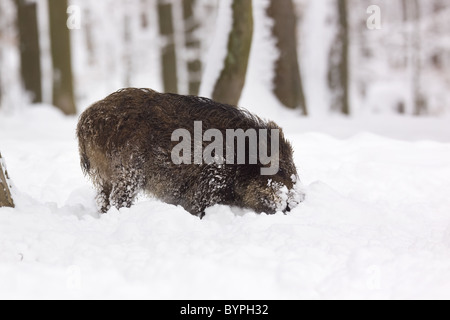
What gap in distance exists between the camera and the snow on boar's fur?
502cm

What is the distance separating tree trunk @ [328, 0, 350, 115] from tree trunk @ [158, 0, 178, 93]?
180 inches

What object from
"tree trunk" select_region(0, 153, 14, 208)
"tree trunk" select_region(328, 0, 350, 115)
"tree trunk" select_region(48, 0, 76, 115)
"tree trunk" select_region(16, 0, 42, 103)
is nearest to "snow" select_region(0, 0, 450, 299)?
"tree trunk" select_region(0, 153, 14, 208)

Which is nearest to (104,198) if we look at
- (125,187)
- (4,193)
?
(125,187)

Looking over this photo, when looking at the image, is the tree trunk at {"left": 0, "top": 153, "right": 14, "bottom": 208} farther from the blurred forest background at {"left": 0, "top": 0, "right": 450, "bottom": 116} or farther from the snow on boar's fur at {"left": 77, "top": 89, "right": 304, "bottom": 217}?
the blurred forest background at {"left": 0, "top": 0, "right": 450, "bottom": 116}

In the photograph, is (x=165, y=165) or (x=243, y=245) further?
(x=165, y=165)

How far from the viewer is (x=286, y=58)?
11.4m

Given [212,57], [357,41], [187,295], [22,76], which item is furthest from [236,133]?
[357,41]

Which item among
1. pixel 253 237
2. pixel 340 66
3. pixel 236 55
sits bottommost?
pixel 340 66

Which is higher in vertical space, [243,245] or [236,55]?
[236,55]

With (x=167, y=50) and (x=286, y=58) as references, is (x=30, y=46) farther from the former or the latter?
(x=286, y=58)

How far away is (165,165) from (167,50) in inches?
431

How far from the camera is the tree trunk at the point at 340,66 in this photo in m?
15.9
